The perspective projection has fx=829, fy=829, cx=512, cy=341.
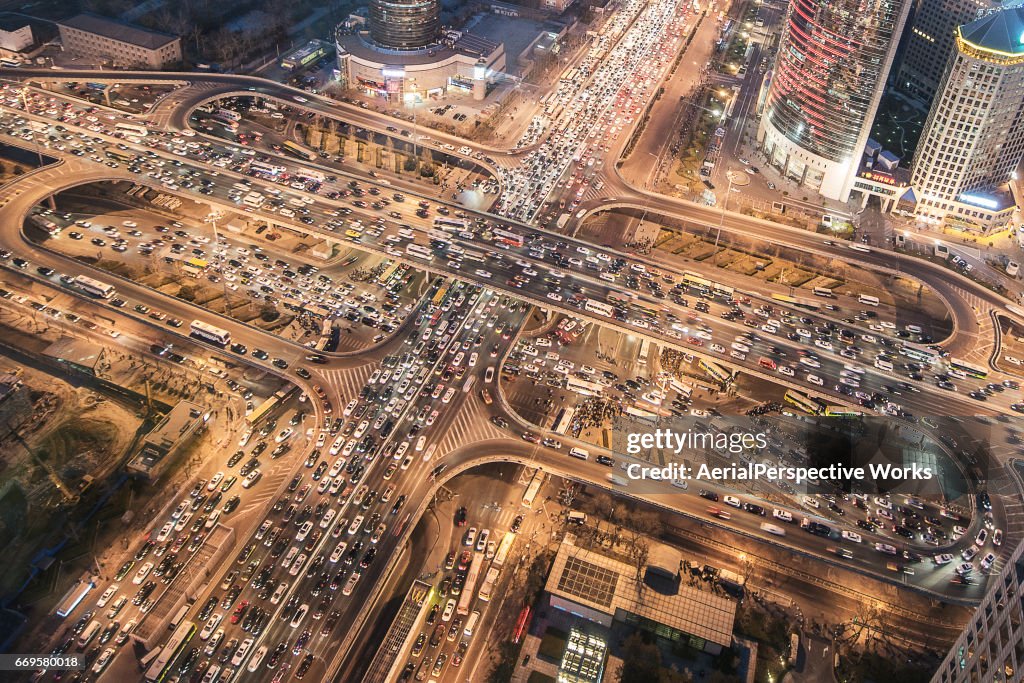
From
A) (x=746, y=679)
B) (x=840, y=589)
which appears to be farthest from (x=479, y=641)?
(x=840, y=589)

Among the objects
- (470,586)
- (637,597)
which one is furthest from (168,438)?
(637,597)

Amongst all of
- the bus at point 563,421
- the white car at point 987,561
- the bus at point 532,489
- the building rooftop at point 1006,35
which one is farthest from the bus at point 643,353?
the building rooftop at point 1006,35

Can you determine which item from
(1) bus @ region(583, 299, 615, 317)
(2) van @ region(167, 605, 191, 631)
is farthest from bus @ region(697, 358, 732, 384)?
(2) van @ region(167, 605, 191, 631)

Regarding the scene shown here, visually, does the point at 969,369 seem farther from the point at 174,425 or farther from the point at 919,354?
the point at 174,425

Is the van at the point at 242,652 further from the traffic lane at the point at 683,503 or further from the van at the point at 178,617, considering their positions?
the traffic lane at the point at 683,503

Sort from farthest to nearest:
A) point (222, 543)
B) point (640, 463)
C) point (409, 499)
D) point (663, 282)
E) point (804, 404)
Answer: point (663, 282) < point (804, 404) < point (640, 463) < point (409, 499) < point (222, 543)

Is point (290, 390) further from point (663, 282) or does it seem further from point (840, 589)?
point (840, 589)
